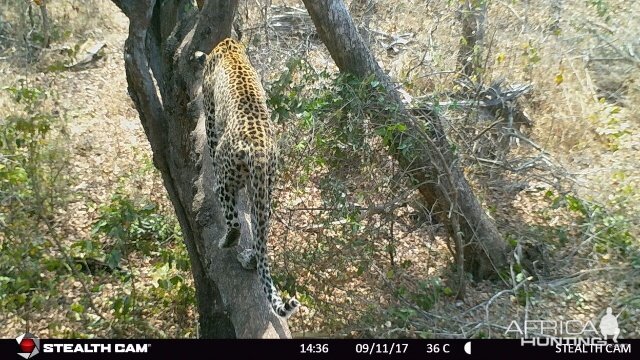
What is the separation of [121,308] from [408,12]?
24.4 feet

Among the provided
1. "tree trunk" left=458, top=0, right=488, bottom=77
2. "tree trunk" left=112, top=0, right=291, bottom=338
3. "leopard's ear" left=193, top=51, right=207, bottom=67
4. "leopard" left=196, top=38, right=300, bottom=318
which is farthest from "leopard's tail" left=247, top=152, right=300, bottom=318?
"tree trunk" left=458, top=0, right=488, bottom=77

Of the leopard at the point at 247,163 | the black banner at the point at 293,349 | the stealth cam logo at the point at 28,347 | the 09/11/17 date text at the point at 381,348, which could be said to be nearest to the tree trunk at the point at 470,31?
the leopard at the point at 247,163

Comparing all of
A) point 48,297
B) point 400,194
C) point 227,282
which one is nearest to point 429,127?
point 400,194

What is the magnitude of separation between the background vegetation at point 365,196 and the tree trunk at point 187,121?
0.85 m

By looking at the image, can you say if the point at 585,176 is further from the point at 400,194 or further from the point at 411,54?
the point at 411,54

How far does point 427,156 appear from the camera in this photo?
707 centimetres

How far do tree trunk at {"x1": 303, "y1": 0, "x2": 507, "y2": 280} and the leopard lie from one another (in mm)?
1564

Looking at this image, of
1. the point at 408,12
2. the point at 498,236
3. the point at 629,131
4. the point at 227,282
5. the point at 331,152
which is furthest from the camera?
the point at 408,12

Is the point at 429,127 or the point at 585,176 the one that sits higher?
the point at 429,127

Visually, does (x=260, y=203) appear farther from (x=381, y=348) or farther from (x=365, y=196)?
(x=365, y=196)

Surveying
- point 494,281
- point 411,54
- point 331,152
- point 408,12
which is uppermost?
point 408,12

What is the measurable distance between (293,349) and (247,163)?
1.48 m

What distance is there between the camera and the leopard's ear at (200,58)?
6.21 metres

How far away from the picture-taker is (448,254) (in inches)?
317
